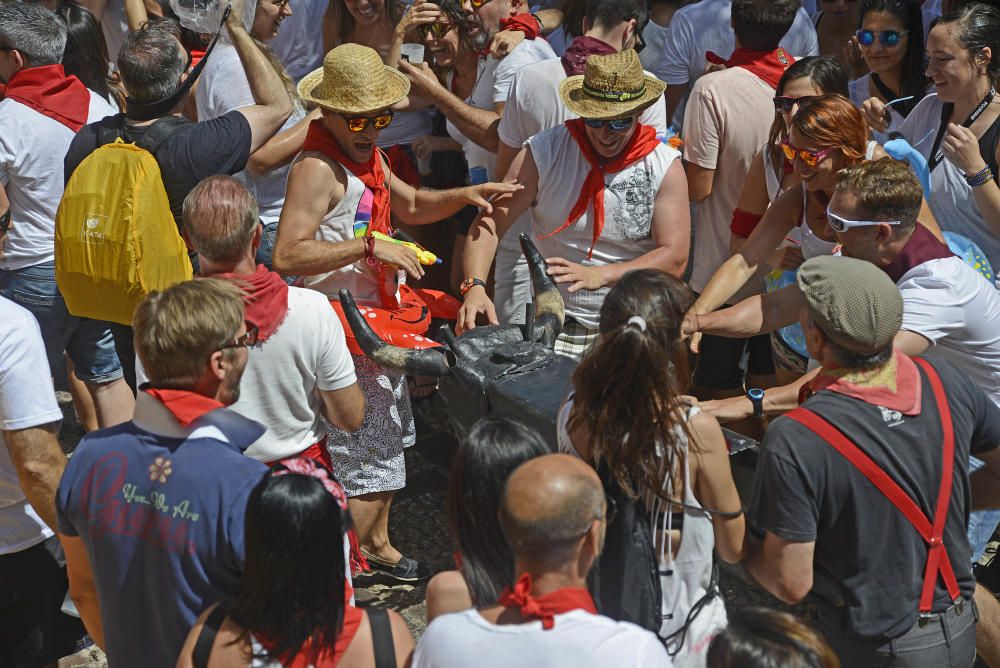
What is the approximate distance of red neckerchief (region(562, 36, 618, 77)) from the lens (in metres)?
5.15

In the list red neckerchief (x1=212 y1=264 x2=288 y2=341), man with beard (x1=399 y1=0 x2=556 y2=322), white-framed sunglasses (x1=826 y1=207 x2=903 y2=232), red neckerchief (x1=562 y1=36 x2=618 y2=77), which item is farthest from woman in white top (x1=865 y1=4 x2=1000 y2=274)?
red neckerchief (x1=212 y1=264 x2=288 y2=341)

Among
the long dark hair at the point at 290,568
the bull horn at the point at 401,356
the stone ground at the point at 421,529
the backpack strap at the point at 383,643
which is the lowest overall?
the stone ground at the point at 421,529

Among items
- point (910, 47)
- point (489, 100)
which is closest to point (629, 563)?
point (489, 100)

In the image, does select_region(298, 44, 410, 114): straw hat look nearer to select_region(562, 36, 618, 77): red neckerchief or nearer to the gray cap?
select_region(562, 36, 618, 77): red neckerchief

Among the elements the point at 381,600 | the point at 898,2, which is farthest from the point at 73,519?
the point at 898,2

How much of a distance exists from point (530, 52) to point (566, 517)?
403cm

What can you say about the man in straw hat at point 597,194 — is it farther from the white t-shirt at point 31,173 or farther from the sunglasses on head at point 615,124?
the white t-shirt at point 31,173

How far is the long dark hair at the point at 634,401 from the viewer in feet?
8.38

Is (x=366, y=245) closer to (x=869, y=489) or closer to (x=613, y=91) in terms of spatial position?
(x=613, y=91)

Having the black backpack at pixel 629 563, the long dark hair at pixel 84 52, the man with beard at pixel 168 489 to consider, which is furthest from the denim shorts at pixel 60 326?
the black backpack at pixel 629 563

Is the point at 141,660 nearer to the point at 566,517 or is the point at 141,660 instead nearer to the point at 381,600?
the point at 566,517

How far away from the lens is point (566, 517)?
6.97 ft

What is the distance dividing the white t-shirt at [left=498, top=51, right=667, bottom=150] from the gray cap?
2.39 metres

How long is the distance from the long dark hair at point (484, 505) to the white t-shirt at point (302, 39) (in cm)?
490
